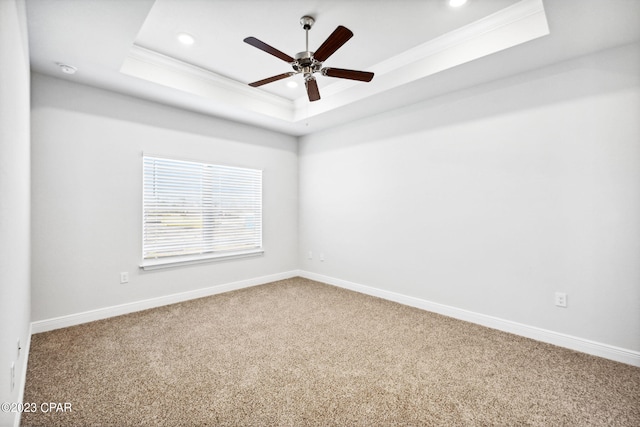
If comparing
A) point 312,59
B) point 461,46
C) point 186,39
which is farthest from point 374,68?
point 186,39

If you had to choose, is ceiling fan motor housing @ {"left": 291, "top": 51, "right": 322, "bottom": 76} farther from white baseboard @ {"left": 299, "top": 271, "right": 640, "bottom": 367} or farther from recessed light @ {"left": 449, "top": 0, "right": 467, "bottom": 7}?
white baseboard @ {"left": 299, "top": 271, "right": 640, "bottom": 367}

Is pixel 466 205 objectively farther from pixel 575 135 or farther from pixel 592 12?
pixel 592 12

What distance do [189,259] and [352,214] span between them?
240 centimetres

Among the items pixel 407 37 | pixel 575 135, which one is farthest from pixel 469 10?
pixel 575 135

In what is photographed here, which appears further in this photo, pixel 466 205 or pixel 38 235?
pixel 466 205

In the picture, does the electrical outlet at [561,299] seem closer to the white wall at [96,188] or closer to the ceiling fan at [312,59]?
the ceiling fan at [312,59]

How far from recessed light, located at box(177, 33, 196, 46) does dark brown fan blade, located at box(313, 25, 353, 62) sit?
1.31 m

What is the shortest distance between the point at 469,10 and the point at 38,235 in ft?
14.6

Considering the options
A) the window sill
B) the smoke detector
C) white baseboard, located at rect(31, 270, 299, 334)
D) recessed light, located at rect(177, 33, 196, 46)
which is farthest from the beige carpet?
recessed light, located at rect(177, 33, 196, 46)

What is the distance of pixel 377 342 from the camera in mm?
2672

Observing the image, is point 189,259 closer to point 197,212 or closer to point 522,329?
point 197,212

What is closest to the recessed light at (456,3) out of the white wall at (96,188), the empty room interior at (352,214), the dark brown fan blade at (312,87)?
the empty room interior at (352,214)

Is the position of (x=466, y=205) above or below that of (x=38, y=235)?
above

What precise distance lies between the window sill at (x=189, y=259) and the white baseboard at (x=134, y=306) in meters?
0.39
